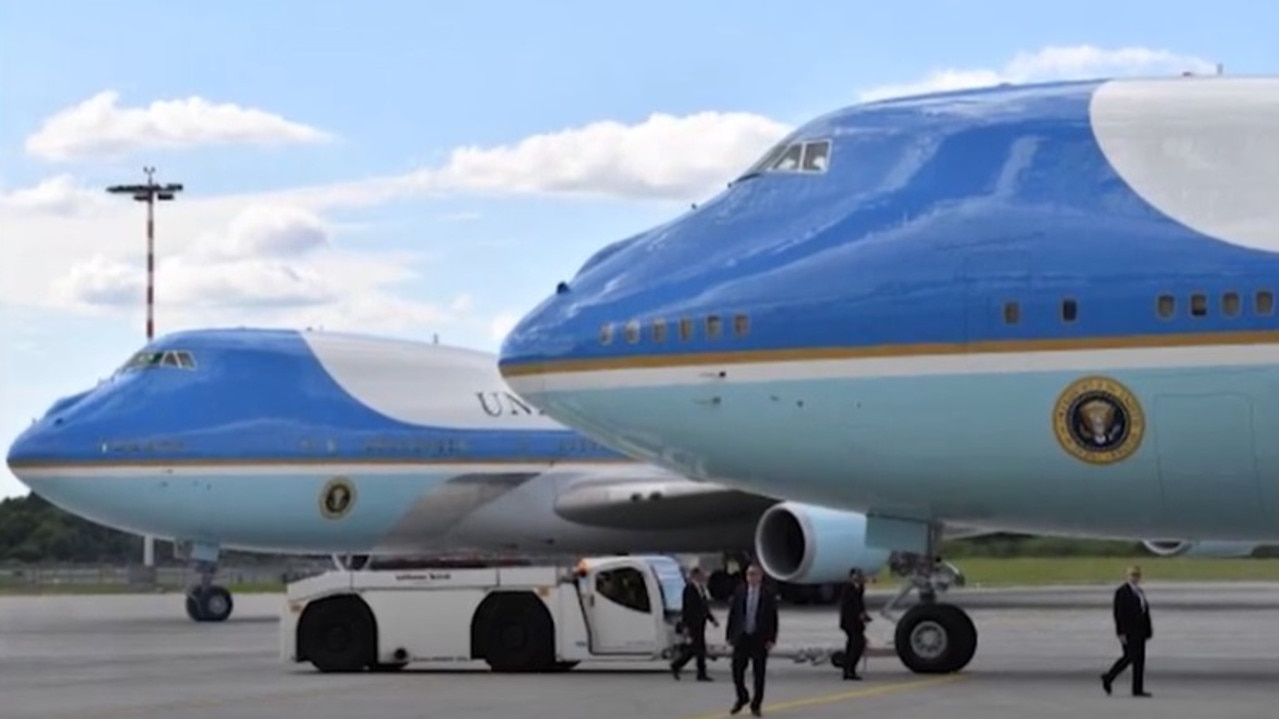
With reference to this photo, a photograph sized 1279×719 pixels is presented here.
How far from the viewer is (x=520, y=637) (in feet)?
92.5

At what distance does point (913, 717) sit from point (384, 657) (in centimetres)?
904

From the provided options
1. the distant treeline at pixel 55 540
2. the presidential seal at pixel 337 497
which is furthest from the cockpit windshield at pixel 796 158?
the distant treeline at pixel 55 540

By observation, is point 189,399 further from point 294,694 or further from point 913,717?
point 913,717

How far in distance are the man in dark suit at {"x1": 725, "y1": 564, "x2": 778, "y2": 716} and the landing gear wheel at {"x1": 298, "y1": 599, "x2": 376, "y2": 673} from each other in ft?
23.3

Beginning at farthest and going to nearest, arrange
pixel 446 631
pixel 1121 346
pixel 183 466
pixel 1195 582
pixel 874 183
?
pixel 1195 582, pixel 183 466, pixel 446 631, pixel 874 183, pixel 1121 346

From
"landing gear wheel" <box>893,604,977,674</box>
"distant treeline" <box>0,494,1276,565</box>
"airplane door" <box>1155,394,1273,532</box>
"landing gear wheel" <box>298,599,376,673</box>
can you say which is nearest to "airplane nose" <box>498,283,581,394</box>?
"landing gear wheel" <box>298,599,376,673</box>

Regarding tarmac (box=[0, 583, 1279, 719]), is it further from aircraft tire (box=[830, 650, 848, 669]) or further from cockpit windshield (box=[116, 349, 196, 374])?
cockpit windshield (box=[116, 349, 196, 374])

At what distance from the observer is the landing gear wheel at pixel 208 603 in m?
46.5

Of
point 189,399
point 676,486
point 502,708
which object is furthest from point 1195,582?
point 502,708

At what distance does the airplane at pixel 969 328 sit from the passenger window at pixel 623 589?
211cm

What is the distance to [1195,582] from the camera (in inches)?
2771

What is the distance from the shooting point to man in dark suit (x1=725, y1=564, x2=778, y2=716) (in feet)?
71.7

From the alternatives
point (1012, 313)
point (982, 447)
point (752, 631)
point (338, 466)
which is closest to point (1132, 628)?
point (982, 447)

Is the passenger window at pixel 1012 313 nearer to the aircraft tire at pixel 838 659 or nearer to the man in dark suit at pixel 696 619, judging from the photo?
the aircraft tire at pixel 838 659
